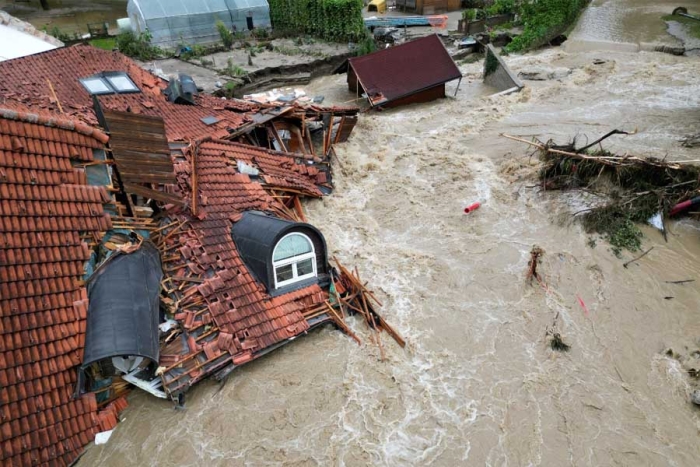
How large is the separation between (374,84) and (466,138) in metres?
6.87

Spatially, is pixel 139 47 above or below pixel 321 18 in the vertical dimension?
below

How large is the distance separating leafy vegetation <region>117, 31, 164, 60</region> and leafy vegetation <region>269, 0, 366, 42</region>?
11091 mm

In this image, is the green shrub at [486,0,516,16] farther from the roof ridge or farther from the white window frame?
the roof ridge

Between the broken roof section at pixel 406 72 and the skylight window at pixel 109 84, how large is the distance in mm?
11319

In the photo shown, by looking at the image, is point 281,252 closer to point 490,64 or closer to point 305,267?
point 305,267

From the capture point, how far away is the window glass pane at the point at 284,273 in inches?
378

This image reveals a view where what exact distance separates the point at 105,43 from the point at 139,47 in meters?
5.68

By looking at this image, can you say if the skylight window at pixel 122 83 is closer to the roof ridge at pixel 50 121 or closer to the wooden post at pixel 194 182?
the wooden post at pixel 194 182

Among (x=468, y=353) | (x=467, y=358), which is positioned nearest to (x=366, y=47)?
(x=468, y=353)

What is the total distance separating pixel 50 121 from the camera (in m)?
8.21

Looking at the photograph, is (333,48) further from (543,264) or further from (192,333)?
(192,333)

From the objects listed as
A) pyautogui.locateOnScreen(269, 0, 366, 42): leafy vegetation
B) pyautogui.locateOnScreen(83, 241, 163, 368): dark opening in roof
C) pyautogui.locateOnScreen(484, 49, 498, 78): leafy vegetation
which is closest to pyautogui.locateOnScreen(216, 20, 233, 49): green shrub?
pyautogui.locateOnScreen(269, 0, 366, 42): leafy vegetation

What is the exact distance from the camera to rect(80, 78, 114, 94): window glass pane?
51.4 feet

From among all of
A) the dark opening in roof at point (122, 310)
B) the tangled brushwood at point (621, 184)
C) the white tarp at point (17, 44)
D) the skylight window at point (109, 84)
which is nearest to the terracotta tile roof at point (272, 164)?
the dark opening in roof at point (122, 310)
